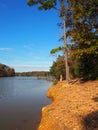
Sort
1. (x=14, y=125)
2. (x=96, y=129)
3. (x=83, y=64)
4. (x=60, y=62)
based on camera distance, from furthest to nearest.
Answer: (x=60, y=62) < (x=83, y=64) < (x=14, y=125) < (x=96, y=129)

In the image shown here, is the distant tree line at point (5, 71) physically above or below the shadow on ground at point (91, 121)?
above

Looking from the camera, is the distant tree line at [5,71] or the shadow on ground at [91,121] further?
the distant tree line at [5,71]

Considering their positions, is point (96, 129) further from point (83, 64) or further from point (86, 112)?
point (83, 64)

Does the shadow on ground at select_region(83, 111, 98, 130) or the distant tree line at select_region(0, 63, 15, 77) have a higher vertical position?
the distant tree line at select_region(0, 63, 15, 77)

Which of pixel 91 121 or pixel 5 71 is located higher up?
pixel 5 71

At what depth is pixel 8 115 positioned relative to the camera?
16.3 metres

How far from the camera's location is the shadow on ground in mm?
8894

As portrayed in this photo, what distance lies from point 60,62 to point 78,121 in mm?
36518

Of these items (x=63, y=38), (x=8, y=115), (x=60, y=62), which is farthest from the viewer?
(x=60, y=62)

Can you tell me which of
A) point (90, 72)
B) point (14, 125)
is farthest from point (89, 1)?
point (90, 72)

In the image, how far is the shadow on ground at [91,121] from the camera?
8894 millimetres

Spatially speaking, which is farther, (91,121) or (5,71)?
(5,71)

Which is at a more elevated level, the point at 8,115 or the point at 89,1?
the point at 89,1

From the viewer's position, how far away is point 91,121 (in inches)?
376
